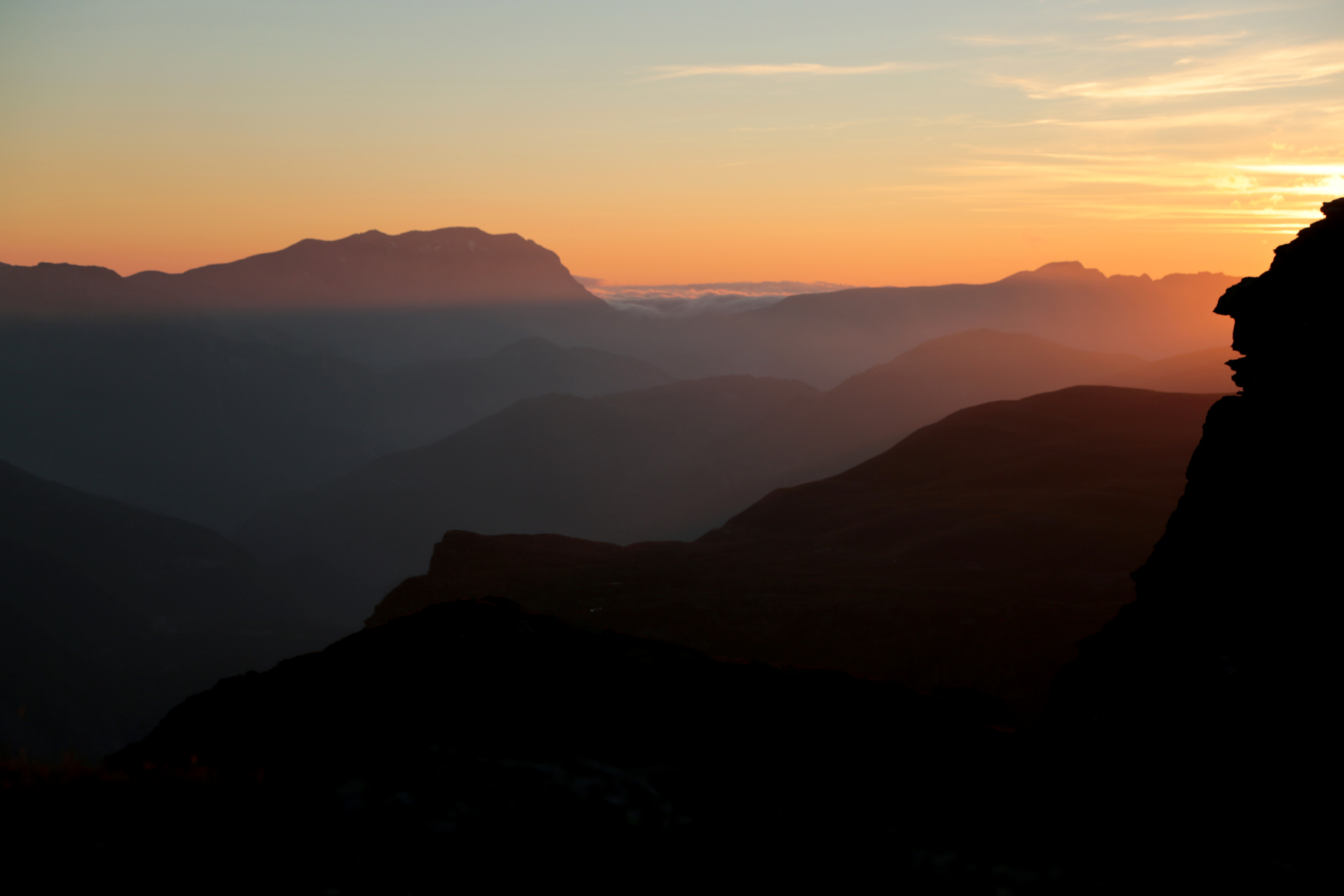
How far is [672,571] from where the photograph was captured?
69.7m

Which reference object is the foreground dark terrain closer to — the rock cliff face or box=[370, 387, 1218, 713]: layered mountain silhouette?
the rock cliff face

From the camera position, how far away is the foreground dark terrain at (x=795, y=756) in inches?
361

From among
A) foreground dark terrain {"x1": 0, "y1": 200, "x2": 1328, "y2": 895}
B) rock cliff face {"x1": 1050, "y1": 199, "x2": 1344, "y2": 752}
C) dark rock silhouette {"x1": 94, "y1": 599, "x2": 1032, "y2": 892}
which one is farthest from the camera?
rock cliff face {"x1": 1050, "y1": 199, "x2": 1344, "y2": 752}

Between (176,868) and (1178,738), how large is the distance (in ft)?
55.7

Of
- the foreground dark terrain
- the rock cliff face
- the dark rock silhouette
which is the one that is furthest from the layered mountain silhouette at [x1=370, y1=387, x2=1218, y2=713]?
the dark rock silhouette

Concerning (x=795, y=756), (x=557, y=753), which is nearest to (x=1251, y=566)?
(x=795, y=756)

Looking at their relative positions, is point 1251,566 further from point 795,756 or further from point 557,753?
point 557,753

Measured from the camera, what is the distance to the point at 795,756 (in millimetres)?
13992

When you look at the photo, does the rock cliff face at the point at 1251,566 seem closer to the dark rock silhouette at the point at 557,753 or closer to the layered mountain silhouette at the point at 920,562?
the dark rock silhouette at the point at 557,753

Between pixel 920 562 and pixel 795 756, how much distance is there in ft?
200

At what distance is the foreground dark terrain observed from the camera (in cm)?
916

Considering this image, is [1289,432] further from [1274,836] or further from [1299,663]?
[1274,836]

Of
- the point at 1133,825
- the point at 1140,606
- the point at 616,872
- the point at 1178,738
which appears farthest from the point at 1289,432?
the point at 616,872

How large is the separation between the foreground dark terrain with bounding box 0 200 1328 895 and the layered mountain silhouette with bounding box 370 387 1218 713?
2428 centimetres
